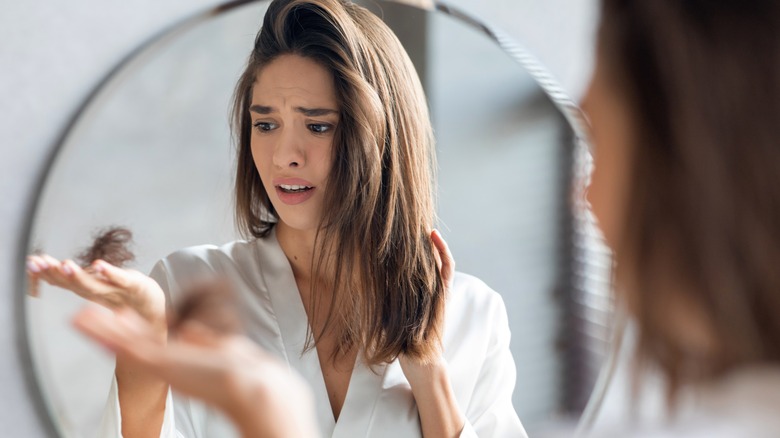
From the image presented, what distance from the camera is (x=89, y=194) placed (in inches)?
26.1

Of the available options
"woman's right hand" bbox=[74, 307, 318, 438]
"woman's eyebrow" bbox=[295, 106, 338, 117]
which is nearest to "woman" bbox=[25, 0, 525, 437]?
"woman's eyebrow" bbox=[295, 106, 338, 117]

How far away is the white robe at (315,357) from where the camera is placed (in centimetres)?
64

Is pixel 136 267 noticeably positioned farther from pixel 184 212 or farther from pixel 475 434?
pixel 475 434

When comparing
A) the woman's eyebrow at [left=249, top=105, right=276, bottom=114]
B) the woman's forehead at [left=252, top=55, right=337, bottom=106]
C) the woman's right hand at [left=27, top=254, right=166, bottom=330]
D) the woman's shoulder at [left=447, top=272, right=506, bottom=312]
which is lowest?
the woman's shoulder at [left=447, top=272, right=506, bottom=312]

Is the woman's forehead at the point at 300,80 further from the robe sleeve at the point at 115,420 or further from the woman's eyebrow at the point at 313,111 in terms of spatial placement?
the robe sleeve at the point at 115,420

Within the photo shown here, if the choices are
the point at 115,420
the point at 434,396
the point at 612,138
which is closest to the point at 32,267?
the point at 115,420

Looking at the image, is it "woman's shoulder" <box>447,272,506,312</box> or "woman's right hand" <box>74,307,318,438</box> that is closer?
"woman's right hand" <box>74,307,318,438</box>

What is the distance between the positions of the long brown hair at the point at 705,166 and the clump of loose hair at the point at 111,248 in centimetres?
42

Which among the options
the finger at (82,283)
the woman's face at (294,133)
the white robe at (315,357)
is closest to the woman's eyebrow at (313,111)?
the woman's face at (294,133)

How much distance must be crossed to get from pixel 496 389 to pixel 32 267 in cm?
41

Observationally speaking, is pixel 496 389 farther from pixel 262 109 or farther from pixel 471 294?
pixel 262 109

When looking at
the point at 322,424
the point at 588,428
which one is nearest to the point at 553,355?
the point at 588,428

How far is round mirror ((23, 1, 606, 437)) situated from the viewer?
2.15ft

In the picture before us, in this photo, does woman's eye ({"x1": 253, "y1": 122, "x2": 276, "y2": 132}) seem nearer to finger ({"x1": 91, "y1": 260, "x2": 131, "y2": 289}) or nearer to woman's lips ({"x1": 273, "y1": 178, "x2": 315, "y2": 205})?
woman's lips ({"x1": 273, "y1": 178, "x2": 315, "y2": 205})
